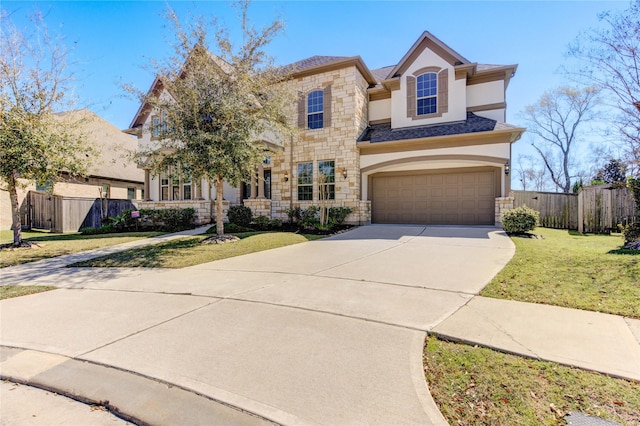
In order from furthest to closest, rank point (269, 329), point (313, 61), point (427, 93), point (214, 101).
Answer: point (313, 61)
point (427, 93)
point (214, 101)
point (269, 329)

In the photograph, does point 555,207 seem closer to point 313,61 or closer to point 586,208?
point 586,208

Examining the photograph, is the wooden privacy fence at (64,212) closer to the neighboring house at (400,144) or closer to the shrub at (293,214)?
the neighboring house at (400,144)

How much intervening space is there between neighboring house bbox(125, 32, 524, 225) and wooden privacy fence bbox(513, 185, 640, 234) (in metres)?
3.01

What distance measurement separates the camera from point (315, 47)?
16812mm

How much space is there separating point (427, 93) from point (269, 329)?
1455 cm

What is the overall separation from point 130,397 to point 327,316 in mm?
2246

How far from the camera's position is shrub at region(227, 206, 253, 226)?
15.7 meters

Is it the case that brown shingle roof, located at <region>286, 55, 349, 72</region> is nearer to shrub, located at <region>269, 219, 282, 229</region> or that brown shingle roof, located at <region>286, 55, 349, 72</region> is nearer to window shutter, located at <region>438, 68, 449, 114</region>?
window shutter, located at <region>438, 68, 449, 114</region>

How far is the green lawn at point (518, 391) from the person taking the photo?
91.0 inches

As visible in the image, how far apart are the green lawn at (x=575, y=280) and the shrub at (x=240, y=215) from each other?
38.2 feet

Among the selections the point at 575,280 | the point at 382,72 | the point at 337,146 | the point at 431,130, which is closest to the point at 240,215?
the point at 337,146

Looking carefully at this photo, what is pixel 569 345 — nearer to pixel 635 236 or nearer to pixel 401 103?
pixel 635 236

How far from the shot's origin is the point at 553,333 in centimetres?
357

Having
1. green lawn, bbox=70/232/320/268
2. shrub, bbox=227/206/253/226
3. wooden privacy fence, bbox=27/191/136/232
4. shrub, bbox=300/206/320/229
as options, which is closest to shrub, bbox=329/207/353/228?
shrub, bbox=300/206/320/229
